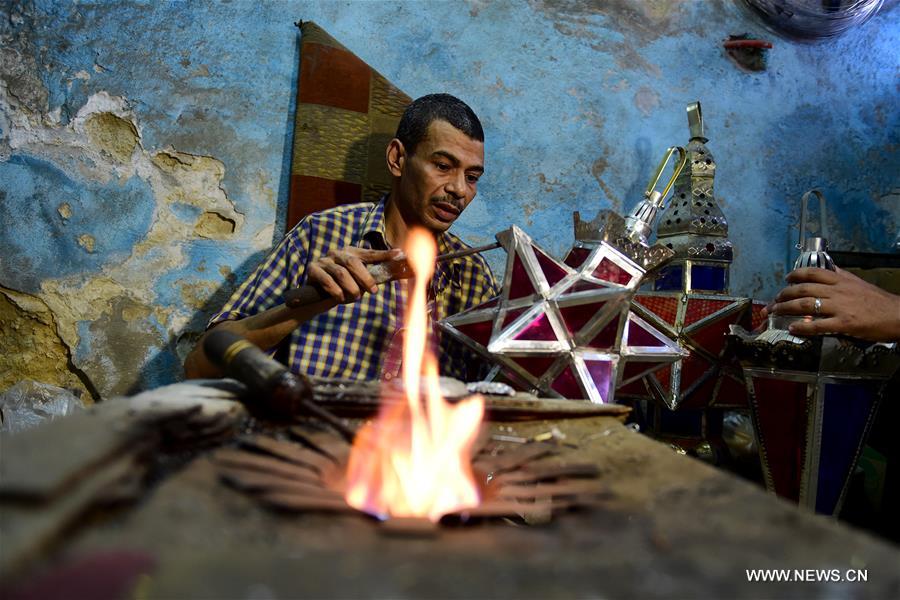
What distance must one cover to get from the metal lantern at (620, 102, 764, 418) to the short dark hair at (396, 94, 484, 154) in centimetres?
96

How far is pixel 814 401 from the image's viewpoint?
6.29 feet

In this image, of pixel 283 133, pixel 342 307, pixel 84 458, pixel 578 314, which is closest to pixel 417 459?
pixel 84 458

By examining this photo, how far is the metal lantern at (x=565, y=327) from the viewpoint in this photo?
68.8 inches

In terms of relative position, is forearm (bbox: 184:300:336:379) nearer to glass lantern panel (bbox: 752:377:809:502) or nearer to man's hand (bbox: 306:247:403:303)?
man's hand (bbox: 306:247:403:303)

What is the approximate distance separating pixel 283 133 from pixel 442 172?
876 mm

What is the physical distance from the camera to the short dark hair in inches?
96.6

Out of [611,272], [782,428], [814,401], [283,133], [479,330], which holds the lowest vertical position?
[782,428]

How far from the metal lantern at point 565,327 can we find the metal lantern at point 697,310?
20.0 inches

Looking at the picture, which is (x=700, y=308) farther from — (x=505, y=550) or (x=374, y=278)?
(x=505, y=550)

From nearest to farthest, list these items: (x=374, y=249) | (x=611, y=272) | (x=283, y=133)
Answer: (x=611, y=272) → (x=374, y=249) → (x=283, y=133)

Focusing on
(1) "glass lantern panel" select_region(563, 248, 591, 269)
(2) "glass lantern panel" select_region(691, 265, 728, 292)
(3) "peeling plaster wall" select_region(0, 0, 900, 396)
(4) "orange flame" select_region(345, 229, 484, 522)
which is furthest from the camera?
(3) "peeling plaster wall" select_region(0, 0, 900, 396)

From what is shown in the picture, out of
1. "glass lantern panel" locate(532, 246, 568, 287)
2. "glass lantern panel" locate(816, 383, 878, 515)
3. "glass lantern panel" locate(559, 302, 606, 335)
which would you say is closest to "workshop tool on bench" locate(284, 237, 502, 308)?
"glass lantern panel" locate(532, 246, 568, 287)

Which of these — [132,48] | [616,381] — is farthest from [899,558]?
[132,48]

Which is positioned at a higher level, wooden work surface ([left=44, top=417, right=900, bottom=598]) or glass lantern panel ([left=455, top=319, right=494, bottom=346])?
glass lantern panel ([left=455, top=319, right=494, bottom=346])
